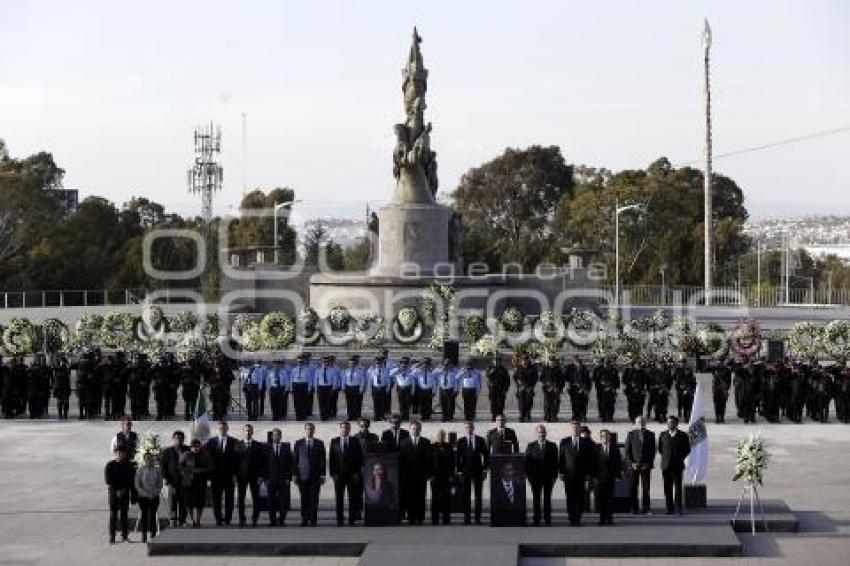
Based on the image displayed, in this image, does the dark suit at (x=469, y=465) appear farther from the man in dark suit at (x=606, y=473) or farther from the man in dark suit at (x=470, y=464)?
the man in dark suit at (x=606, y=473)

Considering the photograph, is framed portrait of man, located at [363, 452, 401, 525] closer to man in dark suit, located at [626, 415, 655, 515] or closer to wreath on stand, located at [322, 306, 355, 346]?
man in dark suit, located at [626, 415, 655, 515]

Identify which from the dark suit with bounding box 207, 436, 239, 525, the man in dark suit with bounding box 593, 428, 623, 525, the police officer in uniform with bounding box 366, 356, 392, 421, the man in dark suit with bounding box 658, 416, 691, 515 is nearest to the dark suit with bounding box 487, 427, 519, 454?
the man in dark suit with bounding box 593, 428, 623, 525

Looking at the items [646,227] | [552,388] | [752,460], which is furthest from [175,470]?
[646,227]

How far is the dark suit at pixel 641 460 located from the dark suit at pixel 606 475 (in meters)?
0.40

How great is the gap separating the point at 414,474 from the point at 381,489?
417 millimetres

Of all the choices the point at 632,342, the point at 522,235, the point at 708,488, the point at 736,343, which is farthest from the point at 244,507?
the point at 522,235

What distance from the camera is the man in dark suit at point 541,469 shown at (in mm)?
17328

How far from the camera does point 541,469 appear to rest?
56.9ft

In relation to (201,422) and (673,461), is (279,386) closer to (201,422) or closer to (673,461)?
(201,422)

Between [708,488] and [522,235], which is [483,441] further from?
[522,235]

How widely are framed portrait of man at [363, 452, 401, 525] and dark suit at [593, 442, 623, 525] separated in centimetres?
227

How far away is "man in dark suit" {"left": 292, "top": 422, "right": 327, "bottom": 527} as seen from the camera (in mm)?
17469

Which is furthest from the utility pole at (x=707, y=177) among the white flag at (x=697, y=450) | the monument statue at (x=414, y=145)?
the white flag at (x=697, y=450)

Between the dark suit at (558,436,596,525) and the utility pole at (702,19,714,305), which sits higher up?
the utility pole at (702,19,714,305)
